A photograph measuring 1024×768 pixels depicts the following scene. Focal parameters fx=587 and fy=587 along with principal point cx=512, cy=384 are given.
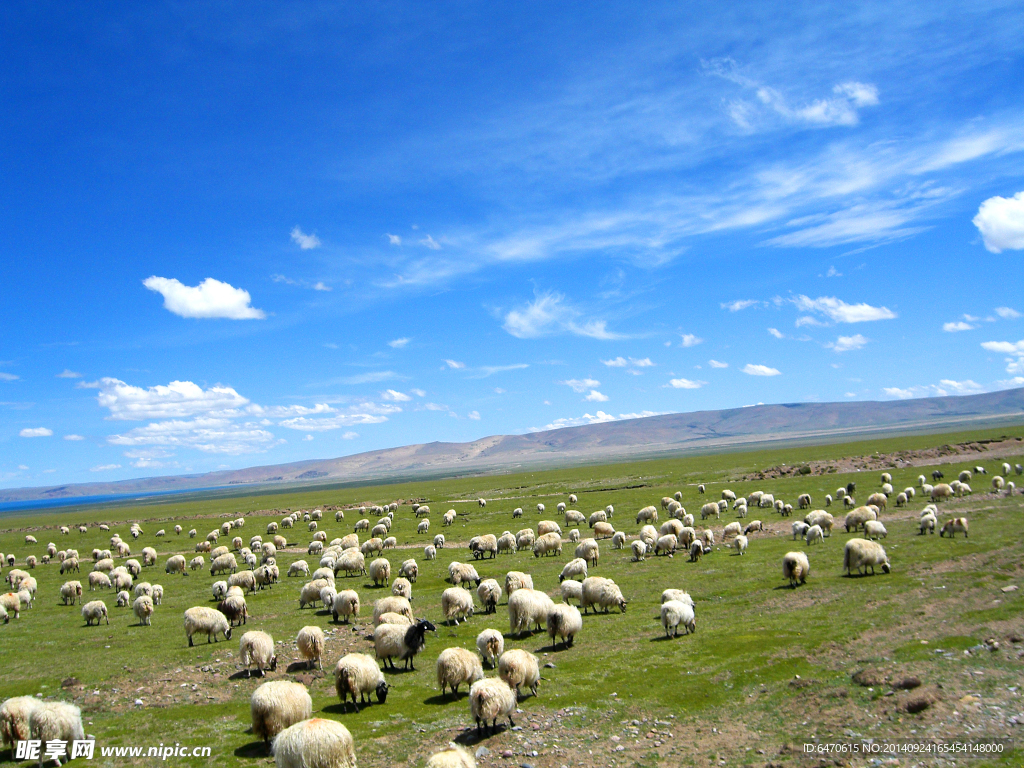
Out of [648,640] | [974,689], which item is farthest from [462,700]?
[974,689]

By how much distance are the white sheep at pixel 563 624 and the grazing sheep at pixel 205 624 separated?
13.0m

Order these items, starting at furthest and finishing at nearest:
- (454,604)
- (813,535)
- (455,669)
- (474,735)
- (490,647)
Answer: (813,535)
(454,604)
(490,647)
(455,669)
(474,735)

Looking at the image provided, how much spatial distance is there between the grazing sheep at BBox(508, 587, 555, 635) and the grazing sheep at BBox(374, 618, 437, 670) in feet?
12.3

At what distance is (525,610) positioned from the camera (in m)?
20.9

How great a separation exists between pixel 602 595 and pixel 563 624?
4422 mm

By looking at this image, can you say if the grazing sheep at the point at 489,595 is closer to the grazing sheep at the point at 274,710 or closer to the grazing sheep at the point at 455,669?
the grazing sheep at the point at 455,669

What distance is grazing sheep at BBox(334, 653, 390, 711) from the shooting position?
1469 cm

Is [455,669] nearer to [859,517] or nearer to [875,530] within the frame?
[875,530]

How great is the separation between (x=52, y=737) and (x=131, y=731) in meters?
2.13

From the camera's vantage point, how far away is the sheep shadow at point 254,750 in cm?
1248

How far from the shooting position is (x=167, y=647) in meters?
22.0

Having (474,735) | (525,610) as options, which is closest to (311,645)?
(525,610)

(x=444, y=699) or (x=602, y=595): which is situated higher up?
(x=444, y=699)

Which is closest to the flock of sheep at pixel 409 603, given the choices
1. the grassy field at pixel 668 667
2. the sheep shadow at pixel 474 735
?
the sheep shadow at pixel 474 735
